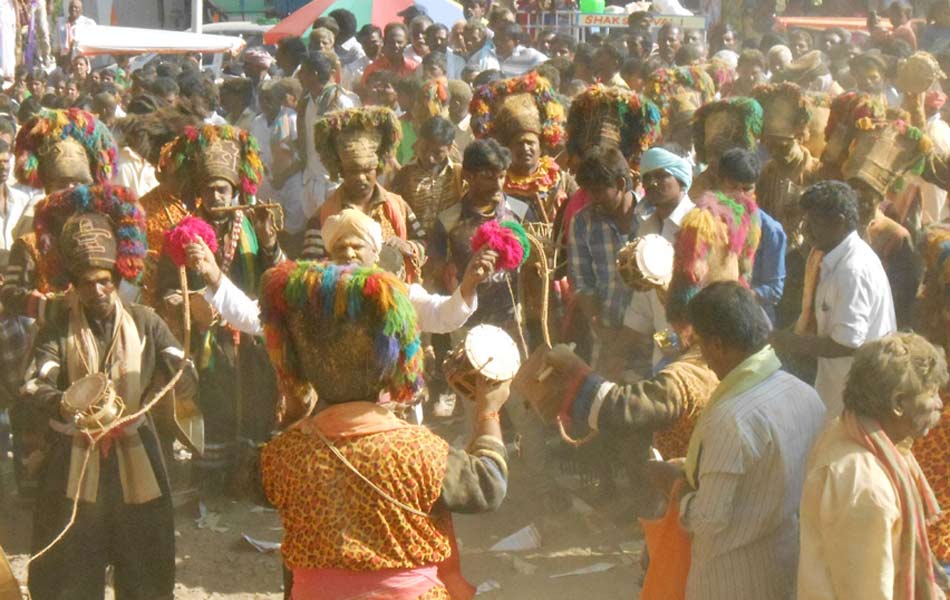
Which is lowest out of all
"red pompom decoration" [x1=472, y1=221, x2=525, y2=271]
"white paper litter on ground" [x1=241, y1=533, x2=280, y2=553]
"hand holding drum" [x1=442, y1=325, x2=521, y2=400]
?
"white paper litter on ground" [x1=241, y1=533, x2=280, y2=553]

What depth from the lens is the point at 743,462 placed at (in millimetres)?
4074

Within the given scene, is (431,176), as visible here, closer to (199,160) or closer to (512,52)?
(199,160)

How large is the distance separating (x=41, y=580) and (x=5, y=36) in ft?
17.2

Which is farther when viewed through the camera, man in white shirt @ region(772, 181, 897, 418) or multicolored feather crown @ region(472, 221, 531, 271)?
man in white shirt @ region(772, 181, 897, 418)

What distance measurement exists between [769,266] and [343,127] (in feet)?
7.55

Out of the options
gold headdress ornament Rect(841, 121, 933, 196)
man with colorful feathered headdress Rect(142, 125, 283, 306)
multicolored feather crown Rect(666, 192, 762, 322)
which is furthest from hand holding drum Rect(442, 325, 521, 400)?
gold headdress ornament Rect(841, 121, 933, 196)

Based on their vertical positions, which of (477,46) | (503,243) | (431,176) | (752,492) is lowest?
(752,492)

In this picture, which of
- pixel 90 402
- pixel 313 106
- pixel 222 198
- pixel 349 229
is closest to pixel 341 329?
pixel 90 402

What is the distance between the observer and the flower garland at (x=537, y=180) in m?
7.97

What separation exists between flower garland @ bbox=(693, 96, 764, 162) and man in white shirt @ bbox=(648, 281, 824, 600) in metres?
3.66

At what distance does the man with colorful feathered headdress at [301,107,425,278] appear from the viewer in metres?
6.98

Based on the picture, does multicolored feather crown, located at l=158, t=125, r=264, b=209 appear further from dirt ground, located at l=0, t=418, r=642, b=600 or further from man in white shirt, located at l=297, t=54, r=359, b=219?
man in white shirt, located at l=297, t=54, r=359, b=219

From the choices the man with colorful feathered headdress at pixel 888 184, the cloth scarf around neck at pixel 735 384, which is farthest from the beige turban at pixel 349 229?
the man with colorful feathered headdress at pixel 888 184

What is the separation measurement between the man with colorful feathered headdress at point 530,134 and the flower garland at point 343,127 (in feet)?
3.40
